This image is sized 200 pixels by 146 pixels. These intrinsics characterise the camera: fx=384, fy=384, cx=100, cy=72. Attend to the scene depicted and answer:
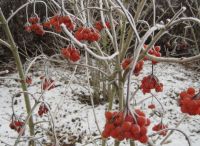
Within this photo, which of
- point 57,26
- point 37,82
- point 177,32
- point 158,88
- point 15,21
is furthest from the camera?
point 177,32

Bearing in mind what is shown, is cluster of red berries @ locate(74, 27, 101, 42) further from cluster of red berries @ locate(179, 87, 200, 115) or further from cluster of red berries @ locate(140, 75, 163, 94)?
cluster of red berries @ locate(179, 87, 200, 115)

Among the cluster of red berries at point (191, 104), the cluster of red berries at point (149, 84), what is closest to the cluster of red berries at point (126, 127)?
the cluster of red berries at point (191, 104)

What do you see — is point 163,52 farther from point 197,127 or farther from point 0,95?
point 0,95

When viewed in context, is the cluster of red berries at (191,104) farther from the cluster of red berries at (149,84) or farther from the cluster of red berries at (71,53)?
the cluster of red berries at (71,53)

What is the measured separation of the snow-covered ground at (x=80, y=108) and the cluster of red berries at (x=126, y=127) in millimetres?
3411

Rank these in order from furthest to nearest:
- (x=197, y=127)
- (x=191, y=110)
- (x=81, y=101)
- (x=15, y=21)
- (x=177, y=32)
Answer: (x=177, y=32) < (x=15, y=21) < (x=81, y=101) < (x=197, y=127) < (x=191, y=110)

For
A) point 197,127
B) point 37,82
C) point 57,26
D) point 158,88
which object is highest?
point 57,26

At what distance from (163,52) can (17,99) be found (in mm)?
3674

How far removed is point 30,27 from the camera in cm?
348

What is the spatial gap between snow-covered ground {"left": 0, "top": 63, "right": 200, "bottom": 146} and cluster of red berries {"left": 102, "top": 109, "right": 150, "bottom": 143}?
3.41 m

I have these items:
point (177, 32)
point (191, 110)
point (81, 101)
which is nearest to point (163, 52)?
point (177, 32)

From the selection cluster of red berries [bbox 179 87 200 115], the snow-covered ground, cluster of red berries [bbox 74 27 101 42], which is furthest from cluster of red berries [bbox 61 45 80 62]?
the snow-covered ground

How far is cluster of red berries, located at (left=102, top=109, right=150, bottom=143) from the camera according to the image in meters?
1.19

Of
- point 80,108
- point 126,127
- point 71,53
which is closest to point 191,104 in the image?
point 126,127
